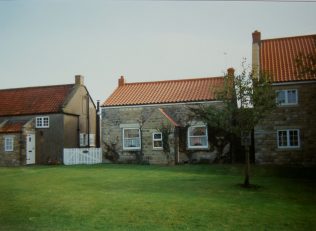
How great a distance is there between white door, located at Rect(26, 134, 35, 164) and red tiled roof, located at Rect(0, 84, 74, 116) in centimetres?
263

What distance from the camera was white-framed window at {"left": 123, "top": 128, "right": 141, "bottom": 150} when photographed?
31141 millimetres

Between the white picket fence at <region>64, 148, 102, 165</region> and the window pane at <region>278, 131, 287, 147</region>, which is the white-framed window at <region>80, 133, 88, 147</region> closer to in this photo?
the white picket fence at <region>64, 148, 102, 165</region>

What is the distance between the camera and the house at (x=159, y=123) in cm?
2925

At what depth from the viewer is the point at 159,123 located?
29406mm

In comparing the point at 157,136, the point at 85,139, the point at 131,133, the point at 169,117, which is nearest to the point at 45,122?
the point at 85,139

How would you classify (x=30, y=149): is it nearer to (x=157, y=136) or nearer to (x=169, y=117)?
(x=157, y=136)

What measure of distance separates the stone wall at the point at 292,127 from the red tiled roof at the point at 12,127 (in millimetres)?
22155

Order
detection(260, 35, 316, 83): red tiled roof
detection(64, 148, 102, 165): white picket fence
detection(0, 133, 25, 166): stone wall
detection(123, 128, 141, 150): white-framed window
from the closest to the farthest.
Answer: detection(260, 35, 316, 83): red tiled roof
detection(123, 128, 141, 150): white-framed window
detection(64, 148, 102, 165): white picket fence
detection(0, 133, 25, 166): stone wall

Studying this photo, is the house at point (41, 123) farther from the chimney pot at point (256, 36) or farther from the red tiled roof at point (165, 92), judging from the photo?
the chimney pot at point (256, 36)

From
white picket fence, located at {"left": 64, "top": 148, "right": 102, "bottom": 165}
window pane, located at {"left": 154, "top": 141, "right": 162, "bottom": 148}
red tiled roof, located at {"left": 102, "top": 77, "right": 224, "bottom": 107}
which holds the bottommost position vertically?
white picket fence, located at {"left": 64, "top": 148, "right": 102, "bottom": 165}

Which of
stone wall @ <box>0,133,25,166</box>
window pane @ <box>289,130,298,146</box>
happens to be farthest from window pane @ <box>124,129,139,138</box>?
window pane @ <box>289,130,298,146</box>

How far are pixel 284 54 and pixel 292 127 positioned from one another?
6699 millimetres

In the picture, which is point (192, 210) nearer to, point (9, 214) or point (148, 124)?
point (9, 214)

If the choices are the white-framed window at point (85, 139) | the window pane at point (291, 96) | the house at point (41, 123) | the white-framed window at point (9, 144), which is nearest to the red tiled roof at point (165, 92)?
the house at point (41, 123)
